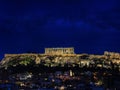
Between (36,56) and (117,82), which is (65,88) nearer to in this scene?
(117,82)

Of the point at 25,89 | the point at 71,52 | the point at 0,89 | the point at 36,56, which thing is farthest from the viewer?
the point at 71,52

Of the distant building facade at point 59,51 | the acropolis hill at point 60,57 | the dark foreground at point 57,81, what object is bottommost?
the dark foreground at point 57,81

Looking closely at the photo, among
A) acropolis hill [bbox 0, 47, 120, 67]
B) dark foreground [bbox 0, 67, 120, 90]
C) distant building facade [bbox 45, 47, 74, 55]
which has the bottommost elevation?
dark foreground [bbox 0, 67, 120, 90]

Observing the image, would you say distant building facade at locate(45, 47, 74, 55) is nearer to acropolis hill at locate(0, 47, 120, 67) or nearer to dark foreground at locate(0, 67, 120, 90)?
acropolis hill at locate(0, 47, 120, 67)

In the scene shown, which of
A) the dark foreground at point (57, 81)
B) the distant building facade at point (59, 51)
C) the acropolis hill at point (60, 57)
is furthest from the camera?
the distant building facade at point (59, 51)

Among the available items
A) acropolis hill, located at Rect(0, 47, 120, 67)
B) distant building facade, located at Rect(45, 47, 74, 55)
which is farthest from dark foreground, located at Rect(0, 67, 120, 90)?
distant building facade, located at Rect(45, 47, 74, 55)

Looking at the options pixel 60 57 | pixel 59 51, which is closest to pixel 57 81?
pixel 60 57

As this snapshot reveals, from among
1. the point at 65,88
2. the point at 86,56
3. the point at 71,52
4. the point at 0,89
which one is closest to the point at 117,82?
the point at 65,88

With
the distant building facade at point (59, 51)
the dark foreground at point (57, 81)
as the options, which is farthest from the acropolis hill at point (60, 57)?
the dark foreground at point (57, 81)

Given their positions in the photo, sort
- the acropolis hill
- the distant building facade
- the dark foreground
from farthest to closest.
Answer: the distant building facade
the acropolis hill
the dark foreground

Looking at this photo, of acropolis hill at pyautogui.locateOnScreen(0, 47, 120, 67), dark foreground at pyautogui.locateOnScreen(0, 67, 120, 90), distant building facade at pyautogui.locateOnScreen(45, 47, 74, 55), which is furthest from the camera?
distant building facade at pyautogui.locateOnScreen(45, 47, 74, 55)

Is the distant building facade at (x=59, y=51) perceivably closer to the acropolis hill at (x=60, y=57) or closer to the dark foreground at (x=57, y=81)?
the acropolis hill at (x=60, y=57)
